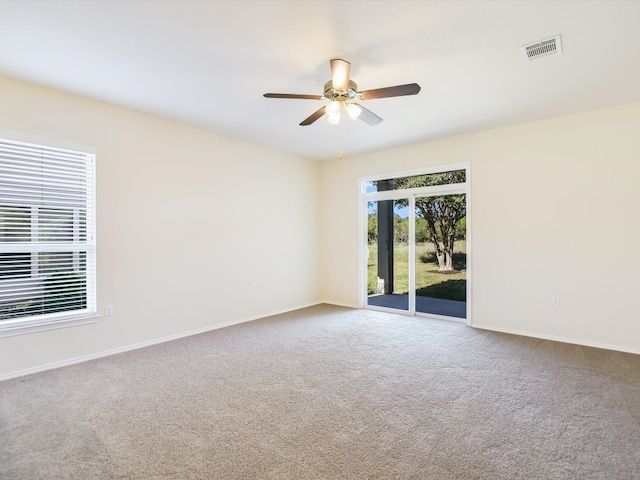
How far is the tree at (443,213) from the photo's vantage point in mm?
4879

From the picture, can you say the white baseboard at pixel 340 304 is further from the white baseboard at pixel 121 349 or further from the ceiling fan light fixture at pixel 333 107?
the ceiling fan light fixture at pixel 333 107

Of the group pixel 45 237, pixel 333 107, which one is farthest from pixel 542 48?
pixel 45 237

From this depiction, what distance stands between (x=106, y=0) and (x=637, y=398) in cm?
468

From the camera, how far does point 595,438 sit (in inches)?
81.4

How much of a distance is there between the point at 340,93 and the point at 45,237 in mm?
3142

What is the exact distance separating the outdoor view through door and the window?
13.6 ft

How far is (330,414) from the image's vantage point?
236cm

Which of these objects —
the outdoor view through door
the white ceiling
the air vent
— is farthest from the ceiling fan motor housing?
the outdoor view through door

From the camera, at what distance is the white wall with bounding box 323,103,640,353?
3.65m

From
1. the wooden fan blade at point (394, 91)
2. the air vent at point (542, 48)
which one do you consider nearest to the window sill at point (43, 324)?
the wooden fan blade at point (394, 91)

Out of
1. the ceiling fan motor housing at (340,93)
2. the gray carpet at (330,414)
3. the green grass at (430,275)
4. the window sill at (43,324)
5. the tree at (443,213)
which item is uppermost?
the ceiling fan motor housing at (340,93)

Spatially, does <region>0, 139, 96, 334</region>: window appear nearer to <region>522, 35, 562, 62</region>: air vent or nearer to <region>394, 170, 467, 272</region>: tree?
<region>522, 35, 562, 62</region>: air vent

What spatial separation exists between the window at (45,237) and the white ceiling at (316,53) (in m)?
0.74

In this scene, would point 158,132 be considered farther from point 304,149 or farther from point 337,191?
point 337,191
